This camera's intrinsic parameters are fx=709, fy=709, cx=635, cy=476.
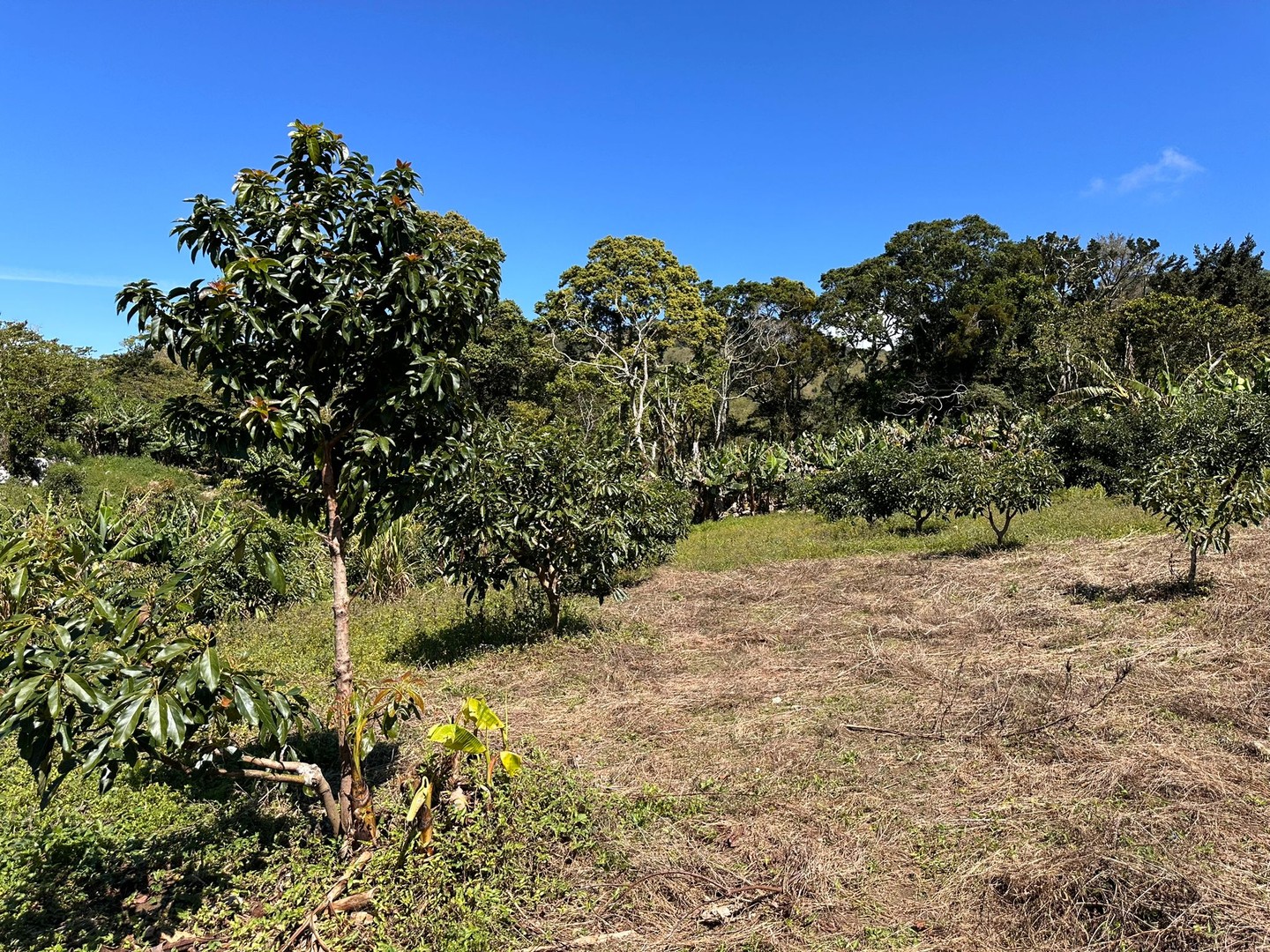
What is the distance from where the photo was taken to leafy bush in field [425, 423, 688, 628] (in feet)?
21.9

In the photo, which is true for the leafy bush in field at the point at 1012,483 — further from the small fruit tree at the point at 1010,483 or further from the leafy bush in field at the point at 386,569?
the leafy bush in field at the point at 386,569

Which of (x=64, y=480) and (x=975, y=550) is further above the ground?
(x=64, y=480)

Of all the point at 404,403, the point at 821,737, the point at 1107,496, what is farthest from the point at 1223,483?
the point at 1107,496

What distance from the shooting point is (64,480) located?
2202cm

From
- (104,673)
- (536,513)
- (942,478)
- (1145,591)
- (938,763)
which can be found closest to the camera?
(104,673)

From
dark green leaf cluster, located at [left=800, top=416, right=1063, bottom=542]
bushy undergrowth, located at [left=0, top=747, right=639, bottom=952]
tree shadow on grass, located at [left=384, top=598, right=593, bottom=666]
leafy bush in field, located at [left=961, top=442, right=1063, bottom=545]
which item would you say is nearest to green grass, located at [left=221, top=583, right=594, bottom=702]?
tree shadow on grass, located at [left=384, top=598, right=593, bottom=666]

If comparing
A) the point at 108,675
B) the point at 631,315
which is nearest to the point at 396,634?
the point at 108,675

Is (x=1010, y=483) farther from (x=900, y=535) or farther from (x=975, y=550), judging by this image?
(x=900, y=535)

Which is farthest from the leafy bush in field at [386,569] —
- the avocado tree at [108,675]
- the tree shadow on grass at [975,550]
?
the tree shadow on grass at [975,550]

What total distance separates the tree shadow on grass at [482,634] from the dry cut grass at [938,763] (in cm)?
40

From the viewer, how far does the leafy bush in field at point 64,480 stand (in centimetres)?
2127

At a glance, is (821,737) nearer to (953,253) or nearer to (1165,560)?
(1165,560)

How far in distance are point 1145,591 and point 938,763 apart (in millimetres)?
4715

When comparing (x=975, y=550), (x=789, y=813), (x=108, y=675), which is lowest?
(x=789, y=813)
